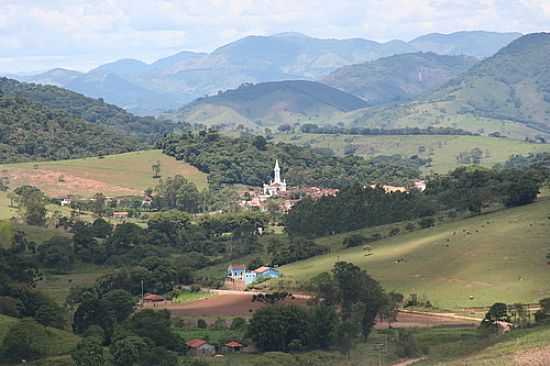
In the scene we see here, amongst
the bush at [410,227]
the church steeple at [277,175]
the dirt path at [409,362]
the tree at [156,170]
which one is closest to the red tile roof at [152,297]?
the bush at [410,227]

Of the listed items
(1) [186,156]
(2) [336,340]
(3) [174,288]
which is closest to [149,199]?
(1) [186,156]

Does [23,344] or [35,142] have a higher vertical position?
[35,142]

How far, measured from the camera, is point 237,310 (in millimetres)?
72750

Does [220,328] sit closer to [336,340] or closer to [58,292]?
[336,340]

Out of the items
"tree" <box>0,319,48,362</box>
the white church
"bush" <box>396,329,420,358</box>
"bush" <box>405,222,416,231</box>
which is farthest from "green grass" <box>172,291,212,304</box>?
the white church

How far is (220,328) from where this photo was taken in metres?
64.7

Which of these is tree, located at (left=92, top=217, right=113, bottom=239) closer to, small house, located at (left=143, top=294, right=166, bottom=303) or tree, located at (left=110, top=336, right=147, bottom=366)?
small house, located at (left=143, top=294, right=166, bottom=303)

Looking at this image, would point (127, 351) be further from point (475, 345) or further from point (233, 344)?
point (475, 345)

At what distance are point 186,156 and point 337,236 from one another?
256ft

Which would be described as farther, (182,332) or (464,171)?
(464,171)

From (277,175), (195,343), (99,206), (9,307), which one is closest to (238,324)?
(195,343)

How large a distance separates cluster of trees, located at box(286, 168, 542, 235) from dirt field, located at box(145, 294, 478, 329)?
2946cm

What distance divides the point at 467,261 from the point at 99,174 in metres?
96.1

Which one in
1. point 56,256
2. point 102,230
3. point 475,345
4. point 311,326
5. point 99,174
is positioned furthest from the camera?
point 99,174
